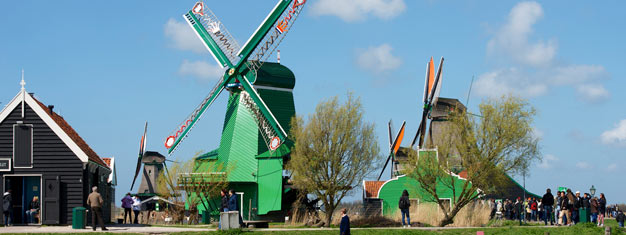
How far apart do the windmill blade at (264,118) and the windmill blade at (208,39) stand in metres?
2.11

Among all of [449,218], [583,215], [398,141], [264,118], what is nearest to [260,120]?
[264,118]

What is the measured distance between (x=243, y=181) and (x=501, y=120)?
17193 mm

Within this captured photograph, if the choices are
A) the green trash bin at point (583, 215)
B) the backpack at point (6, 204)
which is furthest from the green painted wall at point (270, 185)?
the backpack at point (6, 204)

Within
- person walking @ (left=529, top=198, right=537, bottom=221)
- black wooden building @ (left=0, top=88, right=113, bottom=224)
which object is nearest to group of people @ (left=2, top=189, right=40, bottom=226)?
black wooden building @ (left=0, top=88, right=113, bottom=224)

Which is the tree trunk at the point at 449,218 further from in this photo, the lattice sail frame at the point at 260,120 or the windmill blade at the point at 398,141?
the windmill blade at the point at 398,141

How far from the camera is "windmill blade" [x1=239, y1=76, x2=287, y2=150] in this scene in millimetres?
44734

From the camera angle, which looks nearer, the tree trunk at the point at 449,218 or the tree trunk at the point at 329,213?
the tree trunk at the point at 449,218

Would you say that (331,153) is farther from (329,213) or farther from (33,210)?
(33,210)

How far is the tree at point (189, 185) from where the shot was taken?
4426cm

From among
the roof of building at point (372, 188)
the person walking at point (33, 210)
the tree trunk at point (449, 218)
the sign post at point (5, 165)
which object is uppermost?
the sign post at point (5, 165)

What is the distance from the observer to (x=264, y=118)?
152 ft

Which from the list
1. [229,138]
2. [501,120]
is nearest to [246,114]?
[229,138]

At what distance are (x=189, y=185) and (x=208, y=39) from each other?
1003 cm

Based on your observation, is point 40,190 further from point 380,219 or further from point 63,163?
point 380,219
